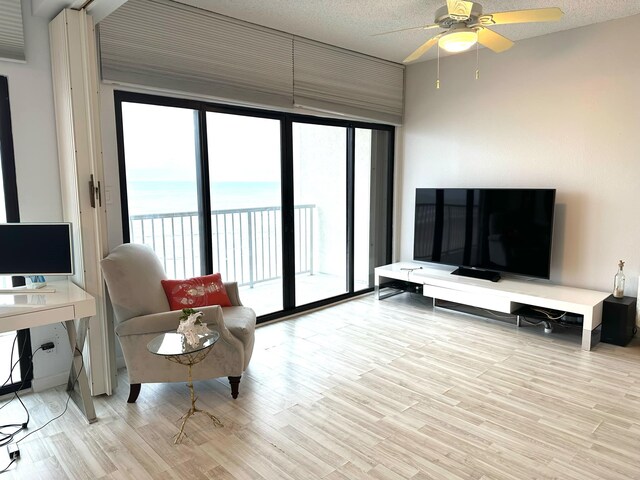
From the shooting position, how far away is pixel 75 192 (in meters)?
2.76

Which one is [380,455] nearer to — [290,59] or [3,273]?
[3,273]

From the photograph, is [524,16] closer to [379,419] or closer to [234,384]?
[379,419]

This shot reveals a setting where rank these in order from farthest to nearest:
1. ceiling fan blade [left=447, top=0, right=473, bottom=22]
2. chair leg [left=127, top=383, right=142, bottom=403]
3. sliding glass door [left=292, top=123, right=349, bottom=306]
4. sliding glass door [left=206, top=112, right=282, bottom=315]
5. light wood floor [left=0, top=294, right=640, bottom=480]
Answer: sliding glass door [left=292, top=123, right=349, bottom=306] < sliding glass door [left=206, top=112, right=282, bottom=315] < chair leg [left=127, top=383, right=142, bottom=403] < ceiling fan blade [left=447, top=0, right=473, bottom=22] < light wood floor [left=0, top=294, right=640, bottom=480]

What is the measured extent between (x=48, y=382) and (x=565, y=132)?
4.85 meters

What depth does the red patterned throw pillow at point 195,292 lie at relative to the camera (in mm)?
3061

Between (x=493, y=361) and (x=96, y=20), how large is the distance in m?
3.76

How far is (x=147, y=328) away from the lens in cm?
275

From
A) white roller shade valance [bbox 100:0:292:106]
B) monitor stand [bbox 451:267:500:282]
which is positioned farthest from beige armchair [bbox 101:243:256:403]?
monitor stand [bbox 451:267:500:282]

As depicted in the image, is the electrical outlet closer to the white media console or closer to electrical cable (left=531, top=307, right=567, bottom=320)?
the white media console

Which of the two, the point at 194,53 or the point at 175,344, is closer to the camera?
the point at 175,344

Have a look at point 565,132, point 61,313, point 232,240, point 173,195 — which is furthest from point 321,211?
point 61,313

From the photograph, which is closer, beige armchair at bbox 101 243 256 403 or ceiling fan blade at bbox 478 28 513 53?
beige armchair at bbox 101 243 256 403

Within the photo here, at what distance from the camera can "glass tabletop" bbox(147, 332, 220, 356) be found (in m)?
2.37

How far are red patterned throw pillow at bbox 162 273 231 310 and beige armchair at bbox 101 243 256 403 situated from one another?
0.09 metres
